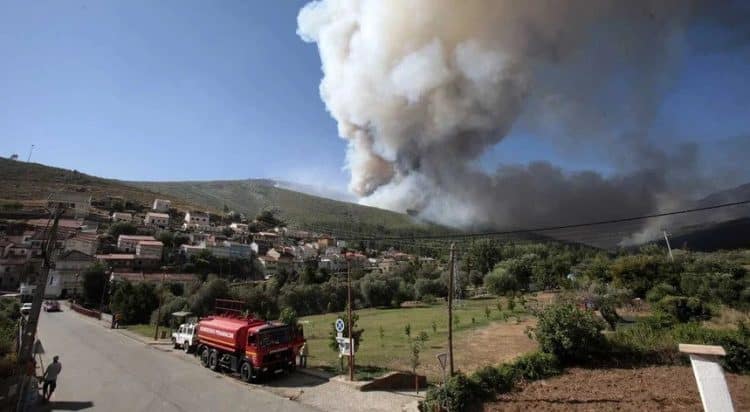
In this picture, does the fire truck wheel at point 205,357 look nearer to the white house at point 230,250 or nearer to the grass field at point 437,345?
the grass field at point 437,345

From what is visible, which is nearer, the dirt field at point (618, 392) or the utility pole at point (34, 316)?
the utility pole at point (34, 316)

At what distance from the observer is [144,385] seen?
513 inches

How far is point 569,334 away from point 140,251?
79.7 meters

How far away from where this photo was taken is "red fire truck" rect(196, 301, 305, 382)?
13.7 metres

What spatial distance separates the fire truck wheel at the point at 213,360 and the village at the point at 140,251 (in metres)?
22.3

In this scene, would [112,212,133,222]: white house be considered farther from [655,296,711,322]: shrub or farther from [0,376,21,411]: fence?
[655,296,711,322]: shrub

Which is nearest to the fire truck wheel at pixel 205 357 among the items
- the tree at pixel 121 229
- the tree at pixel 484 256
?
the tree at pixel 484 256

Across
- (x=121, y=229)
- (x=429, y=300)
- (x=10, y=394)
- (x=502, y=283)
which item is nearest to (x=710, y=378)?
(x=10, y=394)

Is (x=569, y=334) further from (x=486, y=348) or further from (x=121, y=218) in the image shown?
(x=121, y=218)

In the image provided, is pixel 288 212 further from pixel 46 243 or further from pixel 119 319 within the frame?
pixel 46 243

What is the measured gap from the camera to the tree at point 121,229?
3359 inches

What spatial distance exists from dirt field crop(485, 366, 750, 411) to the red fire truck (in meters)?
7.92

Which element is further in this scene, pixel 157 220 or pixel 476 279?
pixel 157 220

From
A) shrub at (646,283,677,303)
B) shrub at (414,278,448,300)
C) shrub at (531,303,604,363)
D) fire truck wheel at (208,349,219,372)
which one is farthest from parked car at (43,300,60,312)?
shrub at (646,283,677,303)
